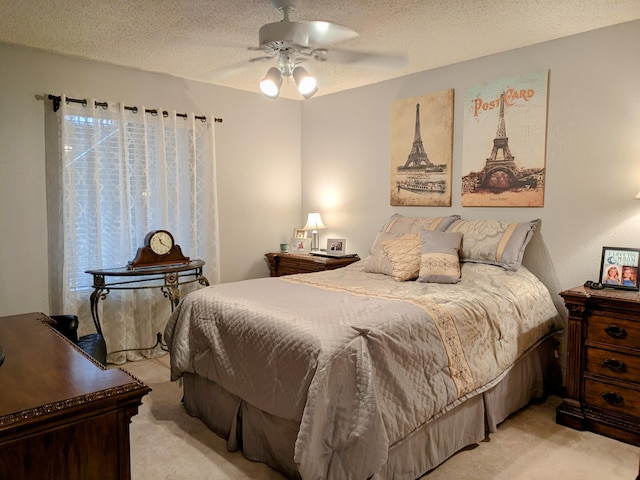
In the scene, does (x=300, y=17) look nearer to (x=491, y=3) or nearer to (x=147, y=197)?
(x=491, y=3)

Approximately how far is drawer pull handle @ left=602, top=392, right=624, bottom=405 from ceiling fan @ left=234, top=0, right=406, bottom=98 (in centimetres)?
247

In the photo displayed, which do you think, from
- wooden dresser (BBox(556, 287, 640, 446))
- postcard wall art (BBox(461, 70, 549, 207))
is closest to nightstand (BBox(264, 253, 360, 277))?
postcard wall art (BBox(461, 70, 549, 207))

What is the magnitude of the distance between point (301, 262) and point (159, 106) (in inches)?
76.6

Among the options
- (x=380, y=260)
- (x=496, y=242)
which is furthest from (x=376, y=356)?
(x=496, y=242)

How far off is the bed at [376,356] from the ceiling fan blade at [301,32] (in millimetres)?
1444

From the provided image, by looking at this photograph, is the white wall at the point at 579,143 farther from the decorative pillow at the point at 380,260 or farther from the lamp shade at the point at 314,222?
the lamp shade at the point at 314,222

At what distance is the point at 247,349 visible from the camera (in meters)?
2.19

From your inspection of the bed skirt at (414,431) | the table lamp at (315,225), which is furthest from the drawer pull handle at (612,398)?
the table lamp at (315,225)

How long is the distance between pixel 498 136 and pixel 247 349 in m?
2.49

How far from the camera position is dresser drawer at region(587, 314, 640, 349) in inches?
96.0

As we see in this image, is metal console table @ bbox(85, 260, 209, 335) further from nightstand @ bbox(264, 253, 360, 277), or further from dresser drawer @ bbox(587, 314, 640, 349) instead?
dresser drawer @ bbox(587, 314, 640, 349)

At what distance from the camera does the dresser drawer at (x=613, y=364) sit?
2445 mm

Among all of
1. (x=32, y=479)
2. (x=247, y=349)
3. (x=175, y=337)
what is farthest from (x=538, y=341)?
(x=32, y=479)

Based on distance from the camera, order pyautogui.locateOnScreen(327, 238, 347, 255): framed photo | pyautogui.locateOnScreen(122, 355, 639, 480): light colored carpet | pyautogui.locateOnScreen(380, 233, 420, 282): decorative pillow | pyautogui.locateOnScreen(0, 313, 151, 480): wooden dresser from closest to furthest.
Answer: pyautogui.locateOnScreen(0, 313, 151, 480): wooden dresser
pyautogui.locateOnScreen(122, 355, 639, 480): light colored carpet
pyautogui.locateOnScreen(380, 233, 420, 282): decorative pillow
pyautogui.locateOnScreen(327, 238, 347, 255): framed photo
